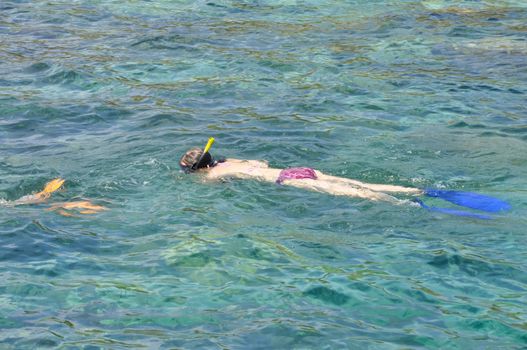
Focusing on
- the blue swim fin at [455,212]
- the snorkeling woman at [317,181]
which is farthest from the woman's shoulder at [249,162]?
the blue swim fin at [455,212]

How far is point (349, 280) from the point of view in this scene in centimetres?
681

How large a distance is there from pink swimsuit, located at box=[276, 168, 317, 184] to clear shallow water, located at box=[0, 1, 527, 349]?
17 centimetres

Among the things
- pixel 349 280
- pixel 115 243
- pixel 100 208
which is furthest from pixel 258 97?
pixel 349 280

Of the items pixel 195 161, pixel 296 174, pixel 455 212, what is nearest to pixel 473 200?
pixel 455 212

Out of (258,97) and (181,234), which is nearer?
(181,234)

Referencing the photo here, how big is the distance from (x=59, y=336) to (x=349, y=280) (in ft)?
7.35

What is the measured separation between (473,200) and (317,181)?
5.20 ft

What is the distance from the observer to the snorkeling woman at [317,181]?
8.24 meters

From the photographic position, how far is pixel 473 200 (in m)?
8.27

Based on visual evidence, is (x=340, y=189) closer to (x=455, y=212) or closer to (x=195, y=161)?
(x=455, y=212)

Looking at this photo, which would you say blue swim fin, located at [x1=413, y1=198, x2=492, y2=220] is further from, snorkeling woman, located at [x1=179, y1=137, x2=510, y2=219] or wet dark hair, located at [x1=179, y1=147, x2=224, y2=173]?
wet dark hair, located at [x1=179, y1=147, x2=224, y2=173]

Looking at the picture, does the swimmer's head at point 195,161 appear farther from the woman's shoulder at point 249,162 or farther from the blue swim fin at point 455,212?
the blue swim fin at point 455,212

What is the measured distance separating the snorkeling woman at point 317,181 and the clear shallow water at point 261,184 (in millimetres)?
137

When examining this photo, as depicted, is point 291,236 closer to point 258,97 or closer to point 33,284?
point 33,284
